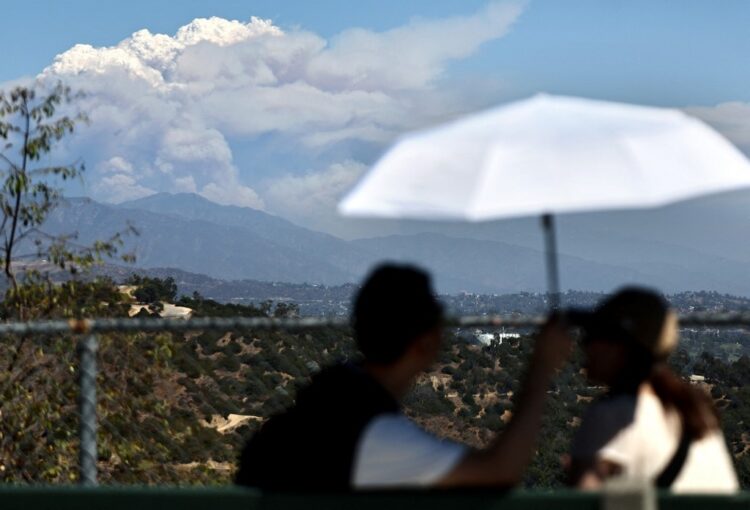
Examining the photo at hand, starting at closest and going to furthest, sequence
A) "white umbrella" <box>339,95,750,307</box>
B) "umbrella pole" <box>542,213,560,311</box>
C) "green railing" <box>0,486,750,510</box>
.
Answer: "green railing" <box>0,486,750,510</box>, "white umbrella" <box>339,95,750,307</box>, "umbrella pole" <box>542,213,560,311</box>

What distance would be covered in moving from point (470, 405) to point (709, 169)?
2988cm

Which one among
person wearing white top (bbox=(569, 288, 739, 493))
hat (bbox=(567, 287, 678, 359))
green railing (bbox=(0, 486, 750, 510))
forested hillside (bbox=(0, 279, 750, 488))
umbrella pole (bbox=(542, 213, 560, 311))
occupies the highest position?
umbrella pole (bbox=(542, 213, 560, 311))

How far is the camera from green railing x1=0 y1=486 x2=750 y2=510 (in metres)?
2.66

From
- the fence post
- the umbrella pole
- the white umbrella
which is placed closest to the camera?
the white umbrella

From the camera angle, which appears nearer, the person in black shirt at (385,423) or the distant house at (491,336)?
the person in black shirt at (385,423)

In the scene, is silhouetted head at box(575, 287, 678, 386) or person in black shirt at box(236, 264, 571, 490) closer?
person in black shirt at box(236, 264, 571, 490)

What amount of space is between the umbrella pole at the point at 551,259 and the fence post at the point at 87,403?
7.73 feet

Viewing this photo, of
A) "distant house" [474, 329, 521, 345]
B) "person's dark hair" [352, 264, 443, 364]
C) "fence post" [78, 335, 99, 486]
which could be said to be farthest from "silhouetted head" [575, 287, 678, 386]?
"distant house" [474, 329, 521, 345]

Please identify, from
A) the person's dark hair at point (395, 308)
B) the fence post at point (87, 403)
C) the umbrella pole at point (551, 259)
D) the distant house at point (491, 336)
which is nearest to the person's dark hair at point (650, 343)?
the umbrella pole at point (551, 259)

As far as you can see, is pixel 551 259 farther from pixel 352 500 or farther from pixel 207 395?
pixel 207 395

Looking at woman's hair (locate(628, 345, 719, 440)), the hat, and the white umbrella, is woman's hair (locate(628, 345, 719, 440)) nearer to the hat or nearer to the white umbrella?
the hat

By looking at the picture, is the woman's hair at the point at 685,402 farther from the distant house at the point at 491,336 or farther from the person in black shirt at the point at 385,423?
A: the distant house at the point at 491,336

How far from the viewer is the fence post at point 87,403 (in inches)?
207

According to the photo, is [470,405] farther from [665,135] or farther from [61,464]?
[665,135]
